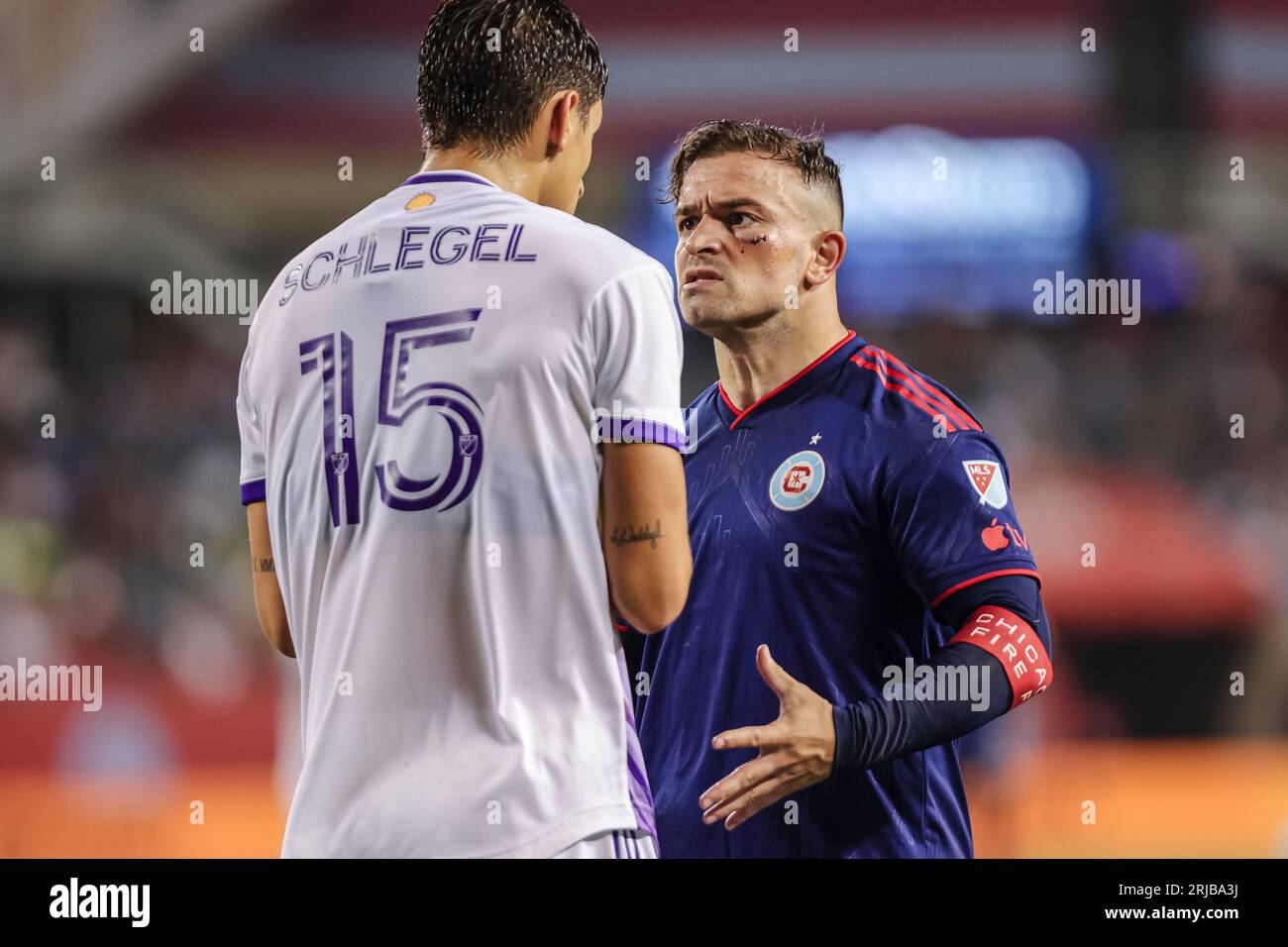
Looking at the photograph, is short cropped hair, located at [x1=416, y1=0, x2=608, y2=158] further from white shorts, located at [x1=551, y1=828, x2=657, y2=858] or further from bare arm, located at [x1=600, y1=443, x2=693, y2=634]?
white shorts, located at [x1=551, y1=828, x2=657, y2=858]

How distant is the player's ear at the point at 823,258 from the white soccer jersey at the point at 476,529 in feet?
3.28

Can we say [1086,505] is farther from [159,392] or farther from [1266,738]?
[159,392]


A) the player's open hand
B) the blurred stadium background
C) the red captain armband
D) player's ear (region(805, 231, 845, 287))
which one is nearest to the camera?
the player's open hand

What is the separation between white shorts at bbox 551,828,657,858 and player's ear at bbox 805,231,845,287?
134 centimetres

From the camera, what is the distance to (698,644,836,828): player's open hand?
7.78 ft

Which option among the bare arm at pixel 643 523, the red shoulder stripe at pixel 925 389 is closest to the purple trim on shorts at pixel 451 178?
the bare arm at pixel 643 523

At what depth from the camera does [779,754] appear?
95.0 inches

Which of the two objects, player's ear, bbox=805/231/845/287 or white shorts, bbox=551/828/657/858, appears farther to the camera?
player's ear, bbox=805/231/845/287

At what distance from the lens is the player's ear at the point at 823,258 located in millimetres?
3090

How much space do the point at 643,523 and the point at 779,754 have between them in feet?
1.79

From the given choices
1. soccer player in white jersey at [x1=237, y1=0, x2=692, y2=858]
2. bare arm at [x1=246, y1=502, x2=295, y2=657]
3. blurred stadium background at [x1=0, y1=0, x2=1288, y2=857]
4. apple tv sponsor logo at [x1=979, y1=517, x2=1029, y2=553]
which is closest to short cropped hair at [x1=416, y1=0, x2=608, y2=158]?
soccer player in white jersey at [x1=237, y1=0, x2=692, y2=858]

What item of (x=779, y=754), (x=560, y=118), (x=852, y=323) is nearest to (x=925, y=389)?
(x=779, y=754)

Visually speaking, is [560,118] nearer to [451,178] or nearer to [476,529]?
[451,178]

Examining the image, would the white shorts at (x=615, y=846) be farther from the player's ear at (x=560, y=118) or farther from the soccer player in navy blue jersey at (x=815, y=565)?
the player's ear at (x=560, y=118)
